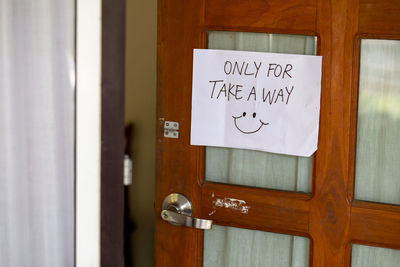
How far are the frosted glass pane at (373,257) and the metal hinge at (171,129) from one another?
73 centimetres

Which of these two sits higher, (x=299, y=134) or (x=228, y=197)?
(x=299, y=134)

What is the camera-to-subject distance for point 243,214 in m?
2.05

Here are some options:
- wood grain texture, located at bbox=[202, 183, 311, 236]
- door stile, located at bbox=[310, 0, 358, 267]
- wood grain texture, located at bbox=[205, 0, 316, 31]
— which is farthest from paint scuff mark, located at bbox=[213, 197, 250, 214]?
wood grain texture, located at bbox=[205, 0, 316, 31]

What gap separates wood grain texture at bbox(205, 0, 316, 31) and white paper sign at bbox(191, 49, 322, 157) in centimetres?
10

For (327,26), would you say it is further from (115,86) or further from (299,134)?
(115,86)

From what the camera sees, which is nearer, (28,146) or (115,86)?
(115,86)

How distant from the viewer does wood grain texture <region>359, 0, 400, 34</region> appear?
181cm

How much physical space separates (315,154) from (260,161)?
202mm

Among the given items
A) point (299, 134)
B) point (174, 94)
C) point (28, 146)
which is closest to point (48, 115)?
point (28, 146)

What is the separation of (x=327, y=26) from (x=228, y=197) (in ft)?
2.21

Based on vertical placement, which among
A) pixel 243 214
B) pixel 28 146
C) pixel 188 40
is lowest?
pixel 243 214

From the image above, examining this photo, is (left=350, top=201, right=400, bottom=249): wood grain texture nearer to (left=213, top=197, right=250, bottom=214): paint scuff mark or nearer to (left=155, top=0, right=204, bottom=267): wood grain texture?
(left=213, top=197, right=250, bottom=214): paint scuff mark

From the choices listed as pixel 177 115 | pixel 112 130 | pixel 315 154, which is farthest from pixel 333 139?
pixel 112 130

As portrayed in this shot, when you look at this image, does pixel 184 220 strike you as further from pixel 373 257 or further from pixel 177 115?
pixel 373 257
